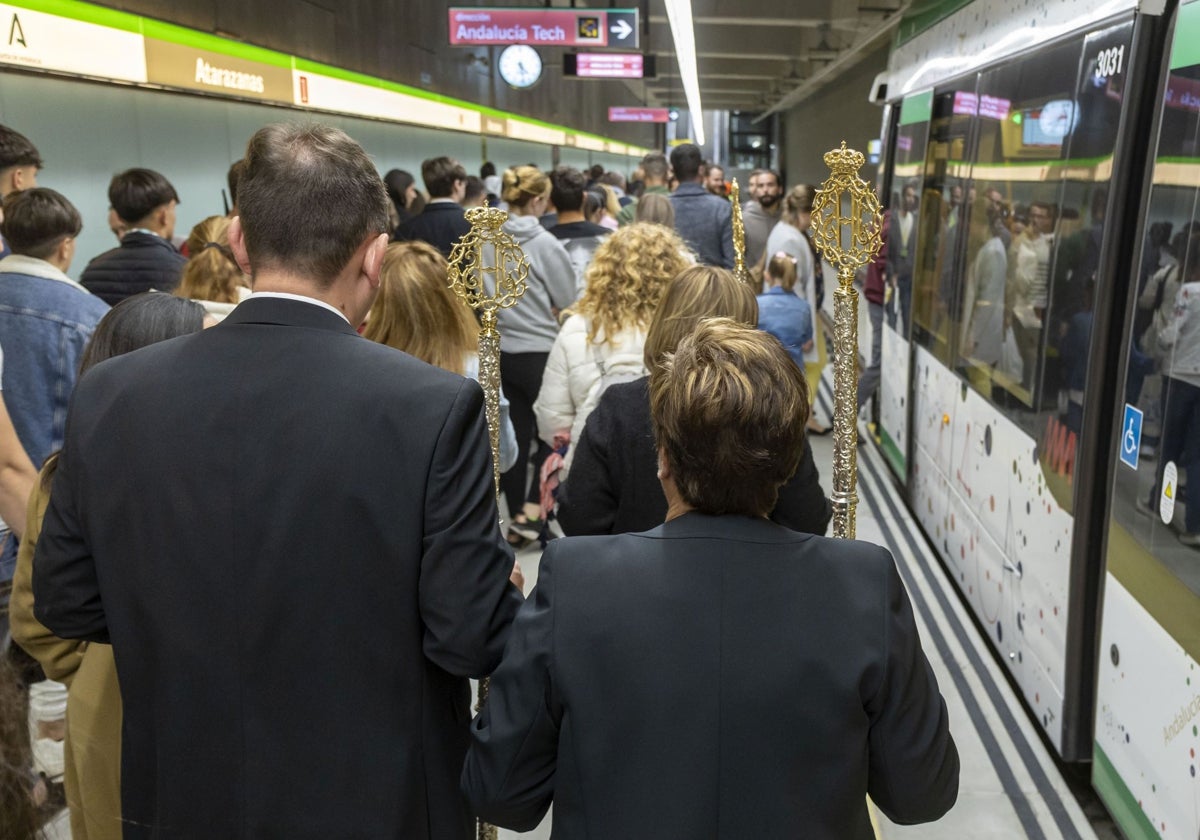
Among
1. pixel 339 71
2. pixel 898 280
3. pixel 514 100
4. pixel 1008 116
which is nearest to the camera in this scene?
pixel 1008 116

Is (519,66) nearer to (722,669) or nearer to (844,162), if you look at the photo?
(844,162)

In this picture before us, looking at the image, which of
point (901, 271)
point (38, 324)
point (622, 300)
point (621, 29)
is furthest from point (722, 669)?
point (621, 29)

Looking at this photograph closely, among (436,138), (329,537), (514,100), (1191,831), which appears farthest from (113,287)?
(514,100)

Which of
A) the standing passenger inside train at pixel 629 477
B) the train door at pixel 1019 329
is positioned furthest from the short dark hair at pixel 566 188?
the standing passenger inside train at pixel 629 477

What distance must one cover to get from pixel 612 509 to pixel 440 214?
3.48 meters

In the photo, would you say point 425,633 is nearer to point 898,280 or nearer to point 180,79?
point 898,280

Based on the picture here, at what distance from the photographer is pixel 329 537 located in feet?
4.74

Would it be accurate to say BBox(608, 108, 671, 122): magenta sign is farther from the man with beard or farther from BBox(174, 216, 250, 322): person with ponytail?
BBox(174, 216, 250, 322): person with ponytail

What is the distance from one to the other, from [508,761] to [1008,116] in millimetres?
3266

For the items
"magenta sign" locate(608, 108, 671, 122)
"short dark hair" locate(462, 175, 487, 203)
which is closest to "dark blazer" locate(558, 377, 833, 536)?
"short dark hair" locate(462, 175, 487, 203)

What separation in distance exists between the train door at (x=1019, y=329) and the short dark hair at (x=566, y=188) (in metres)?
1.73

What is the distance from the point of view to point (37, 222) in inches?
119

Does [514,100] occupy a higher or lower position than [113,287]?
higher

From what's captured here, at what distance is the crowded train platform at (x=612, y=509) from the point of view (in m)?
1.37
